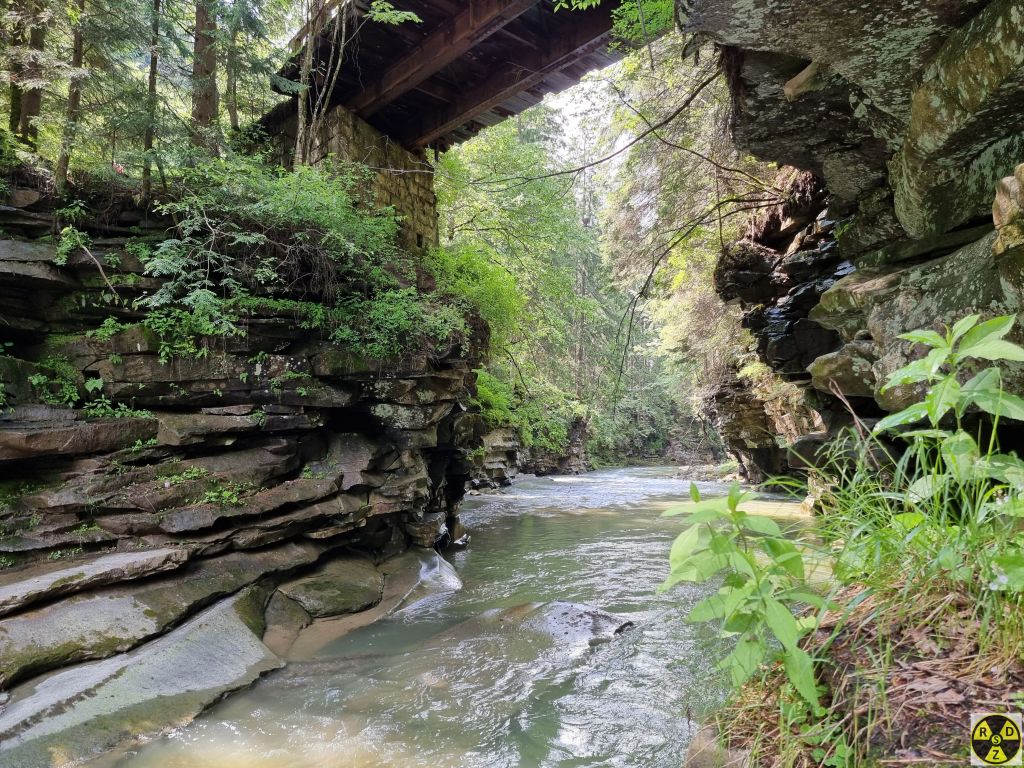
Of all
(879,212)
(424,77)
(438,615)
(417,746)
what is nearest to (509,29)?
(424,77)

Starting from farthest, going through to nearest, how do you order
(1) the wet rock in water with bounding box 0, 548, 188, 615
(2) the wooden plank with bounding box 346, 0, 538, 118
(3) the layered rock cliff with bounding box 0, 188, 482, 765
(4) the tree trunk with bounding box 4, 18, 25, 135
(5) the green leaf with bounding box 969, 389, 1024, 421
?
1. (2) the wooden plank with bounding box 346, 0, 538, 118
2. (4) the tree trunk with bounding box 4, 18, 25, 135
3. (1) the wet rock in water with bounding box 0, 548, 188, 615
4. (3) the layered rock cliff with bounding box 0, 188, 482, 765
5. (5) the green leaf with bounding box 969, 389, 1024, 421

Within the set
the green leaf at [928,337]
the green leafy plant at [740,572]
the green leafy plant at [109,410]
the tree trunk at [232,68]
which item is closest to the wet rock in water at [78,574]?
the green leafy plant at [109,410]

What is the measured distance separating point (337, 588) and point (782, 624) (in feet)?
19.3

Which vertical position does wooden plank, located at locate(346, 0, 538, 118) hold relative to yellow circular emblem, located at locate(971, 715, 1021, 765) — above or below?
above

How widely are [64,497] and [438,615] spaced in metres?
4.04

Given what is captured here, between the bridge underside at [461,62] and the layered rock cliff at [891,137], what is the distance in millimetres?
4136

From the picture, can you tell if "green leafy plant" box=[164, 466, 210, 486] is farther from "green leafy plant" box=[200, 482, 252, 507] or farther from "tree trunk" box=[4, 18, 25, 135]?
"tree trunk" box=[4, 18, 25, 135]

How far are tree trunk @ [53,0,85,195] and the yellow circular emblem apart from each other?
29.1ft

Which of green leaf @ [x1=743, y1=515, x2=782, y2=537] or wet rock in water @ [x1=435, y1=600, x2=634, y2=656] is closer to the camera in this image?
green leaf @ [x1=743, y1=515, x2=782, y2=537]

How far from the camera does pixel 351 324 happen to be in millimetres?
7465

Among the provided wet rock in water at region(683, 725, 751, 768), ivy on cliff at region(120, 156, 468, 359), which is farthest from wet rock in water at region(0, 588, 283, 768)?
wet rock in water at region(683, 725, 751, 768)

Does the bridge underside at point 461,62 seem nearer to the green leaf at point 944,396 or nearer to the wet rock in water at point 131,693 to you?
the green leaf at point 944,396

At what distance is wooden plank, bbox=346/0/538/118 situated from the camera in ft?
23.4

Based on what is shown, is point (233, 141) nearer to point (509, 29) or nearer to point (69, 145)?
point (69, 145)
